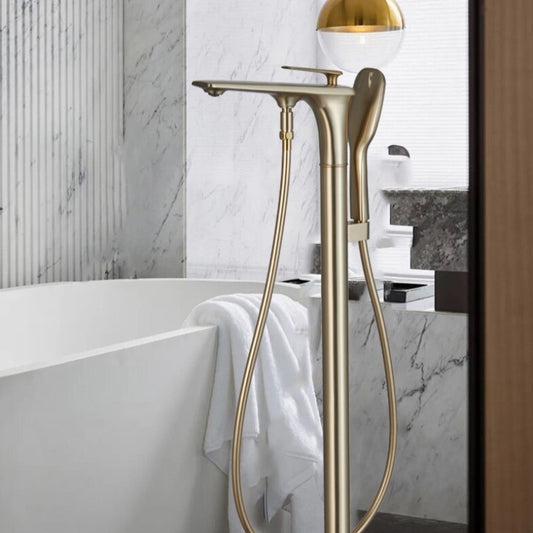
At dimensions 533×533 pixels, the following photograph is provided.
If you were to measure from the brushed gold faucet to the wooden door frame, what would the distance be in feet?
1.08

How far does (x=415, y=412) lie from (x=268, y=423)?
30.3 inches

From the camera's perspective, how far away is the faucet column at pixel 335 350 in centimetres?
68

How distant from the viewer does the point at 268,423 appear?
2299 millimetres

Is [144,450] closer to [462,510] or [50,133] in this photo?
[462,510]

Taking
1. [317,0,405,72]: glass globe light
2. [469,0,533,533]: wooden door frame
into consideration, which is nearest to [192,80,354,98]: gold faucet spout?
[469,0,533,533]: wooden door frame

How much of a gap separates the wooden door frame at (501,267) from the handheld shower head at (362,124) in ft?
1.28

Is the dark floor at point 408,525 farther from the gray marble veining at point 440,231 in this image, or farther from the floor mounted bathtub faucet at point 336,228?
the floor mounted bathtub faucet at point 336,228

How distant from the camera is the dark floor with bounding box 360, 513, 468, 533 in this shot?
144 centimetres

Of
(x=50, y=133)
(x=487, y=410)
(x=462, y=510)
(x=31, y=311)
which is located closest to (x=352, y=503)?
(x=462, y=510)

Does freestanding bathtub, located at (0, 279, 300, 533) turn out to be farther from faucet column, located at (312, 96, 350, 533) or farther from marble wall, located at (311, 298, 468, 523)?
faucet column, located at (312, 96, 350, 533)

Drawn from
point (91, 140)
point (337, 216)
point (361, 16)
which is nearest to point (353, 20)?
point (361, 16)

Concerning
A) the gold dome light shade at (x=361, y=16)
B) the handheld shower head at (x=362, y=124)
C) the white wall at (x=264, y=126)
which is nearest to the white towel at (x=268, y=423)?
the gold dome light shade at (x=361, y=16)

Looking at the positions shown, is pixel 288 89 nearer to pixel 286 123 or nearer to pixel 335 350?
pixel 286 123

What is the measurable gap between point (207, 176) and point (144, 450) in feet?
5.84
